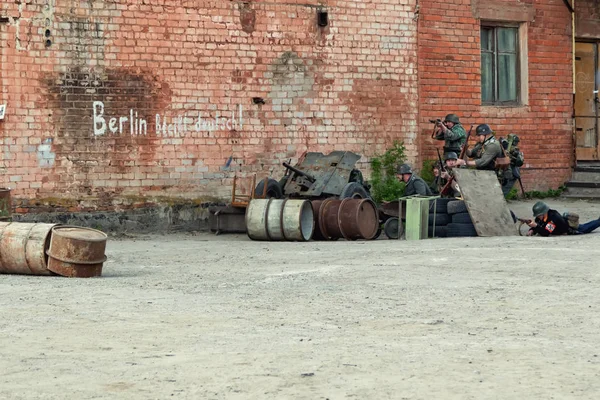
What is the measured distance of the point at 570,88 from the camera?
884 inches

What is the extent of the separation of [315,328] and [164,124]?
1044cm

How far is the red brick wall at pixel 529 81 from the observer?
68.2ft

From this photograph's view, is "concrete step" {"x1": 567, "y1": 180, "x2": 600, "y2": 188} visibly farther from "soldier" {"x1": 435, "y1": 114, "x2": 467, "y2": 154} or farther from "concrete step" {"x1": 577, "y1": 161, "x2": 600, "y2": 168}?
"soldier" {"x1": 435, "y1": 114, "x2": 467, "y2": 154}

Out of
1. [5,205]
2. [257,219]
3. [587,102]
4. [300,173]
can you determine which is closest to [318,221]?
[257,219]

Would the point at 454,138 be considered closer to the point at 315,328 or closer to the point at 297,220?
the point at 297,220

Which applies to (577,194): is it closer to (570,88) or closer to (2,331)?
(570,88)

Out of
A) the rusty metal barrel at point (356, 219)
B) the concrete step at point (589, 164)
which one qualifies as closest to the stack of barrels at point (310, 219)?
the rusty metal barrel at point (356, 219)

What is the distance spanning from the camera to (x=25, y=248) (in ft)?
40.3

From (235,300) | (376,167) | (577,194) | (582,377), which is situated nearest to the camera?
(582,377)

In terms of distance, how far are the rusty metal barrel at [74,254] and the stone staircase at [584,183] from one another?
11919mm

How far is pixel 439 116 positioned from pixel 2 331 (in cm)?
1327

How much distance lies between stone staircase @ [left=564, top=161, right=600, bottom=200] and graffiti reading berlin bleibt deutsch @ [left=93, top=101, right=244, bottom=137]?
6619mm

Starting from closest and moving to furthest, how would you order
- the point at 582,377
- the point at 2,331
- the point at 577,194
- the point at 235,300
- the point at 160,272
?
the point at 582,377 < the point at 2,331 < the point at 235,300 < the point at 160,272 < the point at 577,194

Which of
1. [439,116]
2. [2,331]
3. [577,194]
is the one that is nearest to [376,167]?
[439,116]
